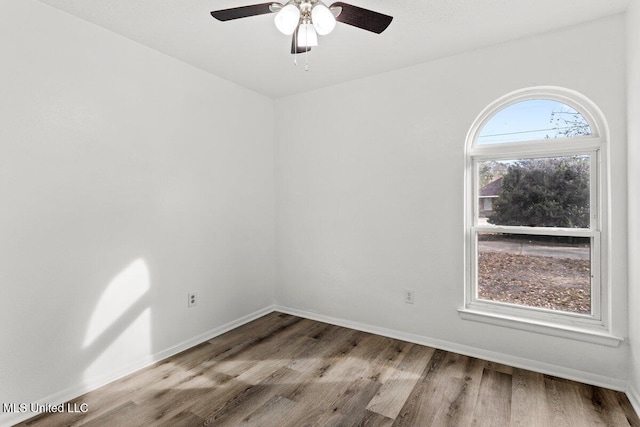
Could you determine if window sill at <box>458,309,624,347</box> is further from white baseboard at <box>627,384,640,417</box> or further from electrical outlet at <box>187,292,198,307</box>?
electrical outlet at <box>187,292,198,307</box>

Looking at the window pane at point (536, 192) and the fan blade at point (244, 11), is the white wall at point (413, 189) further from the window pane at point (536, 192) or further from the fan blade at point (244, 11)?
the fan blade at point (244, 11)

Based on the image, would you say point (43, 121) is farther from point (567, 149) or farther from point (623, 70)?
point (623, 70)

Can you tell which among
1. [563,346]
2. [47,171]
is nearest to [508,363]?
[563,346]

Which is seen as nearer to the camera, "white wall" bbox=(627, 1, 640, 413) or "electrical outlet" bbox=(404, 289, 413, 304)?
"white wall" bbox=(627, 1, 640, 413)

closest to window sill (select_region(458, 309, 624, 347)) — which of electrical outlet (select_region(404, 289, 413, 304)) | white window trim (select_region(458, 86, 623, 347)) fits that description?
white window trim (select_region(458, 86, 623, 347))

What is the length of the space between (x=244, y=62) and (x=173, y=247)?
1.73 meters

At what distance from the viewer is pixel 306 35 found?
1839 mm

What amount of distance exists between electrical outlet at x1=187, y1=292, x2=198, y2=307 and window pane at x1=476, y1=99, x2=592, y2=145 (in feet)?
9.34

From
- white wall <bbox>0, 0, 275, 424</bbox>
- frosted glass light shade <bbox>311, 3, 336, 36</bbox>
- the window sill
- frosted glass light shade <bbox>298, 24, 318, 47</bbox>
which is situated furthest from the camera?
the window sill

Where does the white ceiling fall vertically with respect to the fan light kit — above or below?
above

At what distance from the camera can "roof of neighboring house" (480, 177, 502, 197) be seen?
274cm

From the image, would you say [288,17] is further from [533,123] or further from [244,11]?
[533,123]

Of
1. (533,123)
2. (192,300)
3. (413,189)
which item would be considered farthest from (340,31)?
(192,300)

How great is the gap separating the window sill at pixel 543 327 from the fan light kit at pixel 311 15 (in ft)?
7.48
